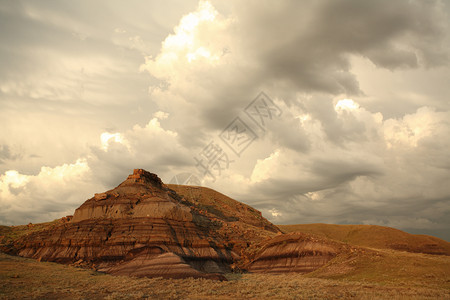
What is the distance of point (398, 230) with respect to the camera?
11831 centimetres

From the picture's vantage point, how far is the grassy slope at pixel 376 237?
99875 mm

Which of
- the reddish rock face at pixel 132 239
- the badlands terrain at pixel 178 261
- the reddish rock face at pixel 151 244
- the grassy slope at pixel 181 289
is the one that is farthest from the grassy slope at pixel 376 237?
the grassy slope at pixel 181 289

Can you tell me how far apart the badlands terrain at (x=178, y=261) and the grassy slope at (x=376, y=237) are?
Answer: 58364 millimetres

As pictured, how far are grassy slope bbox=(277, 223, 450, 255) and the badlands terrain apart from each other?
191ft

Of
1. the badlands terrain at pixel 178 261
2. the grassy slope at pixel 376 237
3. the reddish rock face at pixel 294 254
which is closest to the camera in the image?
the badlands terrain at pixel 178 261

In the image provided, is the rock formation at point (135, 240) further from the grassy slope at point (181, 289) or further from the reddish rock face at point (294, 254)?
the grassy slope at point (181, 289)

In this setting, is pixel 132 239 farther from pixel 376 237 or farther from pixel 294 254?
pixel 376 237

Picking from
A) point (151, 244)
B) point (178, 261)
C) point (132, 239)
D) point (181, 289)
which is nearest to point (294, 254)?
point (178, 261)

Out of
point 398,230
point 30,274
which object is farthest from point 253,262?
point 398,230

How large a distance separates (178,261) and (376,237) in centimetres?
10410

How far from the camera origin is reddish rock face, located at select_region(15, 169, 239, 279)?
154 ft

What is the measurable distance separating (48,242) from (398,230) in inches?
4859

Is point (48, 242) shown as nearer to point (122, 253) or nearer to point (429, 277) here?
point (122, 253)

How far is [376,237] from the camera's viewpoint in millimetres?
117500
